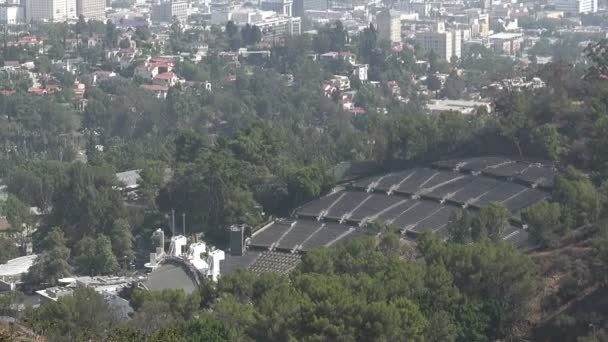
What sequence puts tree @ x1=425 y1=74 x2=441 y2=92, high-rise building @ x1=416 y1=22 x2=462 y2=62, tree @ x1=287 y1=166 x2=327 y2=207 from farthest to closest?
high-rise building @ x1=416 y1=22 x2=462 y2=62 → tree @ x1=425 y1=74 x2=441 y2=92 → tree @ x1=287 y1=166 x2=327 y2=207

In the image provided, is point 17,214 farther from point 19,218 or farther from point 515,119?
point 515,119

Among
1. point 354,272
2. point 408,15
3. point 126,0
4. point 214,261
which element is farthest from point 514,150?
point 126,0

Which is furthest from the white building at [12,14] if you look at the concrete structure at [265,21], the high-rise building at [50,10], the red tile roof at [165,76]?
the red tile roof at [165,76]

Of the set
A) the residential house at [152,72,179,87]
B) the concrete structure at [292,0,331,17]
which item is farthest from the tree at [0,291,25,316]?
the concrete structure at [292,0,331,17]

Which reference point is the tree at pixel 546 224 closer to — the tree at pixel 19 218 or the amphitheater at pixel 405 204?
the amphitheater at pixel 405 204

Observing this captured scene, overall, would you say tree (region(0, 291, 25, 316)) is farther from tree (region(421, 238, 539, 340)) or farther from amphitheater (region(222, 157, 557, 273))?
tree (region(421, 238, 539, 340))

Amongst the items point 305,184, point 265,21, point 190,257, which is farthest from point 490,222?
point 265,21
